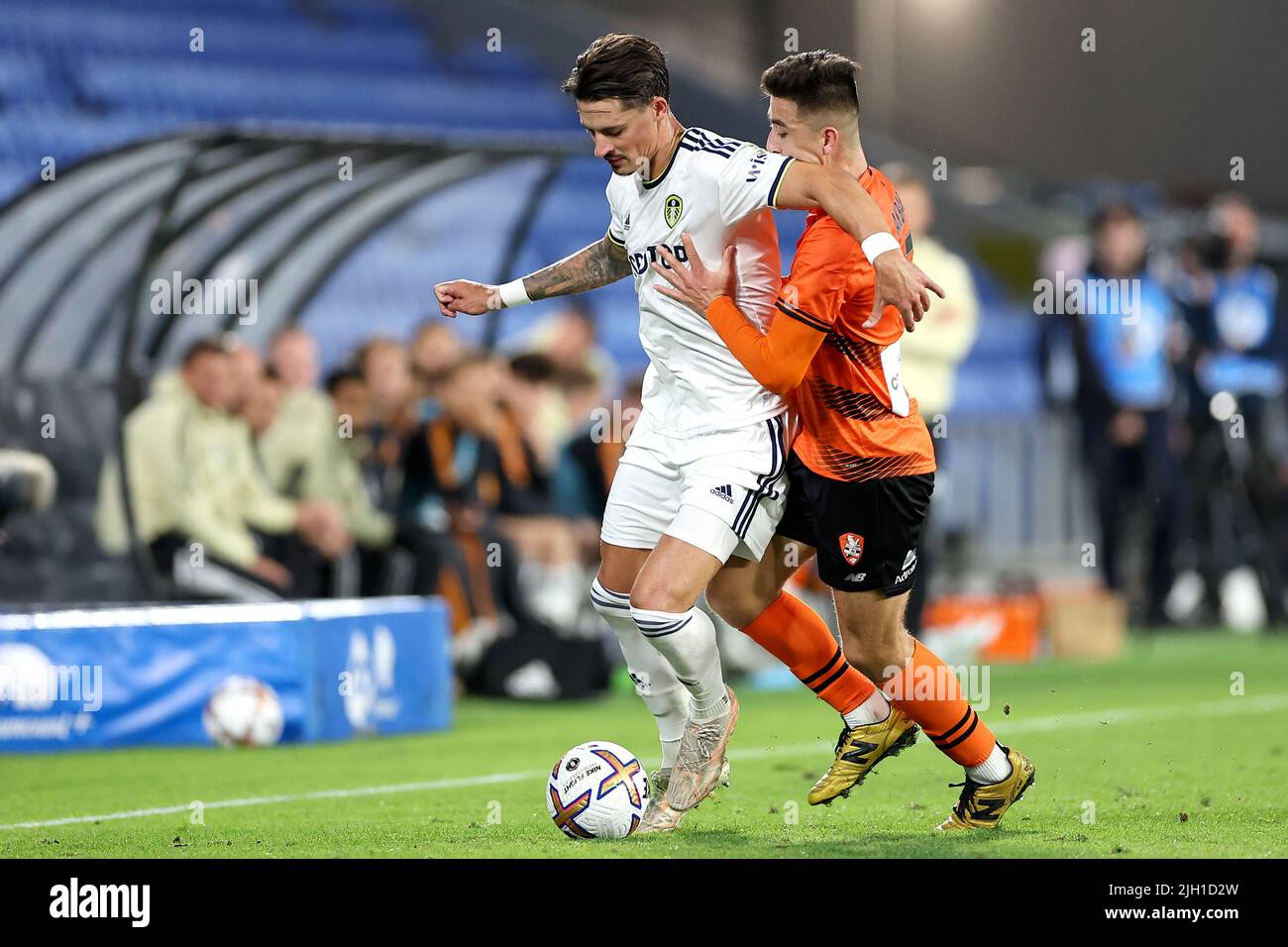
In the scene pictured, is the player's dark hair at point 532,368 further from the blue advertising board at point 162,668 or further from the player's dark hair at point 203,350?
the blue advertising board at point 162,668

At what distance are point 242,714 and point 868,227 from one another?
4591 millimetres

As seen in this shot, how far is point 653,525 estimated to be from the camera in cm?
588

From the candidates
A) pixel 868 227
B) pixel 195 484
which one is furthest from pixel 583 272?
pixel 195 484

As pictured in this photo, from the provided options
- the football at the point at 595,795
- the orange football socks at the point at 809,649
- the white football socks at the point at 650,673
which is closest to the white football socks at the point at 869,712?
the orange football socks at the point at 809,649

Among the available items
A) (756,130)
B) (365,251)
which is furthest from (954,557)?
(365,251)

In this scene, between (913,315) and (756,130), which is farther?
(756,130)

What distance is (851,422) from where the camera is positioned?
18.7 ft

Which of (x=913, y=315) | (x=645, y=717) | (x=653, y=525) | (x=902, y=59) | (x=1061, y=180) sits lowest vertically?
(x=645, y=717)

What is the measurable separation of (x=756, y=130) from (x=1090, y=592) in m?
4.74

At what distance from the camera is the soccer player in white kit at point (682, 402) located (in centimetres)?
557

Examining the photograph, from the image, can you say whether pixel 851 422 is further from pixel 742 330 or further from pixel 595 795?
pixel 595 795

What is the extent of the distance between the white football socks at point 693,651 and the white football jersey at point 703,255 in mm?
571

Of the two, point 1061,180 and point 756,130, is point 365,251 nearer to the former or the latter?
point 756,130

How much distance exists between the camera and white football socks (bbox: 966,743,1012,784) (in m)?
5.75
